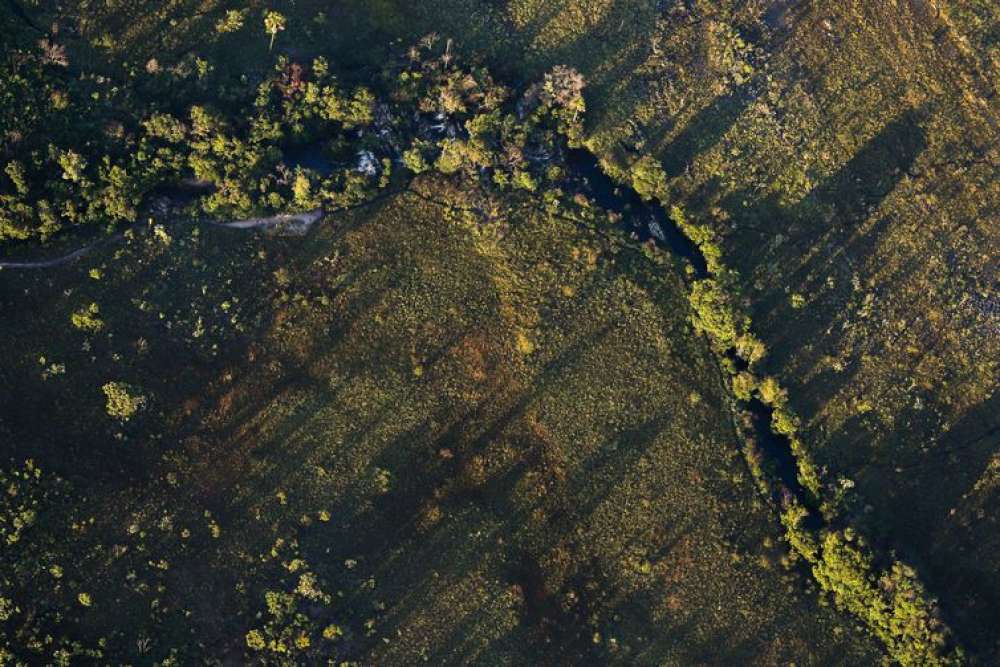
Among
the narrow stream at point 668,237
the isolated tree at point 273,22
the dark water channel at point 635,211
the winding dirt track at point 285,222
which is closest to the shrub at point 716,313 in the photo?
the narrow stream at point 668,237

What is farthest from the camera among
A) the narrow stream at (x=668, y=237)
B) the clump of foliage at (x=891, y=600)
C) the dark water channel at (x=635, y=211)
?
the dark water channel at (x=635, y=211)

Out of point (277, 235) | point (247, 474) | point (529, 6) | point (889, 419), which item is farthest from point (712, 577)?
point (529, 6)

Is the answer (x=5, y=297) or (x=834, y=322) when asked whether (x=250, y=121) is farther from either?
(x=834, y=322)

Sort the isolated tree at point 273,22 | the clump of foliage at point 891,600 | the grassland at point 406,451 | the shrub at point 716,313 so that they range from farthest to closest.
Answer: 1. the shrub at point 716,313
2. the isolated tree at point 273,22
3. the clump of foliage at point 891,600
4. the grassland at point 406,451

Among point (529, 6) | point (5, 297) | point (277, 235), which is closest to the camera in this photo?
point (5, 297)

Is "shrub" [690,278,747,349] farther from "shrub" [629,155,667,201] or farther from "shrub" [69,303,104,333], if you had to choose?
"shrub" [69,303,104,333]

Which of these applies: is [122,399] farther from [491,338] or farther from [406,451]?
[491,338]

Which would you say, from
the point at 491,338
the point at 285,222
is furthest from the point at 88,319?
the point at 491,338

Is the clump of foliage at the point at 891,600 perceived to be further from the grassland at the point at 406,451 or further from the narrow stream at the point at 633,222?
the narrow stream at the point at 633,222
